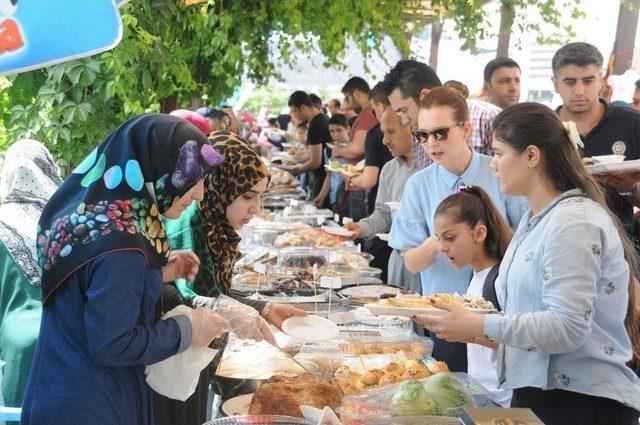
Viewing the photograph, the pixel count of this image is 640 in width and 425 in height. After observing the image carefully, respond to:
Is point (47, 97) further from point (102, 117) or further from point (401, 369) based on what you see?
point (401, 369)

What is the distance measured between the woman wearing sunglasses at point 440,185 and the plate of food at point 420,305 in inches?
19.4

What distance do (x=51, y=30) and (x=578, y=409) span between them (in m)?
1.66

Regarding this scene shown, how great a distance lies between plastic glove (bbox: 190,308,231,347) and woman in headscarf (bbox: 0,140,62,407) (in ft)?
3.58

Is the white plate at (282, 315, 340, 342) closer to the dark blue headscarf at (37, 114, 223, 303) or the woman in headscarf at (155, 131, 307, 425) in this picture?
the woman in headscarf at (155, 131, 307, 425)

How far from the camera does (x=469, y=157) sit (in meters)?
3.47

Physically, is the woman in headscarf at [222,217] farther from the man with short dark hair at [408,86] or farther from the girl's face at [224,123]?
the girl's face at [224,123]

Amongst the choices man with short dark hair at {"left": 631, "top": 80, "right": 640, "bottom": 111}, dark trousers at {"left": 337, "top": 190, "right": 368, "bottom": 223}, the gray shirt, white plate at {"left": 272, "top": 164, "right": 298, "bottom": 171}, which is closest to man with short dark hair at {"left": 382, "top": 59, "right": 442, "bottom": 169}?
the gray shirt

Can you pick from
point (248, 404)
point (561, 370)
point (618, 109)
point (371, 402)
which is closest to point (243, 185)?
point (248, 404)

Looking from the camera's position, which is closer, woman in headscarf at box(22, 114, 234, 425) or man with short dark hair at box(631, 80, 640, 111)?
woman in headscarf at box(22, 114, 234, 425)

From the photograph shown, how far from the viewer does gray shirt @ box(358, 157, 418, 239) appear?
190 inches

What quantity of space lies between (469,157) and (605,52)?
4419mm

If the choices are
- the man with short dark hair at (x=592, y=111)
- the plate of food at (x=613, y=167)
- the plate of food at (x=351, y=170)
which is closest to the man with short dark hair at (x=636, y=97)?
the plate of food at (x=351, y=170)

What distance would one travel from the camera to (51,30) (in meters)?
1.82

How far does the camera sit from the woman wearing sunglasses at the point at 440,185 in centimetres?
339
